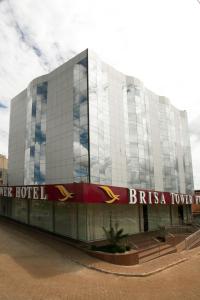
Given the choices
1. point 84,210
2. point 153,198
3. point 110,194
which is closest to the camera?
point 110,194

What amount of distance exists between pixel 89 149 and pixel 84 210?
18.8ft

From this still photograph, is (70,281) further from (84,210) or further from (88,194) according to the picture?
(84,210)

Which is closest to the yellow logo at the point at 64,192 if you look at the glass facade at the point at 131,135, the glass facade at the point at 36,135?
the glass facade at the point at 131,135

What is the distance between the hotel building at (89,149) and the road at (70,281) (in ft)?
14.1

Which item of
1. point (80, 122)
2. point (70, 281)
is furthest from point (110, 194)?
point (80, 122)

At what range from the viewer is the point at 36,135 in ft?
98.5

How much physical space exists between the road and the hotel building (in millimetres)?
4289

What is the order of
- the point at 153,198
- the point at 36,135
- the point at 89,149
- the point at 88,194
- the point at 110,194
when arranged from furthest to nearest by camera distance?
the point at 36,135
the point at 153,198
the point at 89,149
the point at 110,194
the point at 88,194

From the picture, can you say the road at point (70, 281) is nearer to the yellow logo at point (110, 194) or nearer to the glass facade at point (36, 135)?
the yellow logo at point (110, 194)

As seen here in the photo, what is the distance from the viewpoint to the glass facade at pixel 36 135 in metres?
28.6

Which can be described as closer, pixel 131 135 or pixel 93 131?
pixel 93 131

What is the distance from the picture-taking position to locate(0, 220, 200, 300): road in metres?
11.5

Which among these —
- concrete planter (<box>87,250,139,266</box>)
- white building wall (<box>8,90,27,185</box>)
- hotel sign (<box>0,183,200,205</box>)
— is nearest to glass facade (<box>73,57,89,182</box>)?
hotel sign (<box>0,183,200,205</box>)

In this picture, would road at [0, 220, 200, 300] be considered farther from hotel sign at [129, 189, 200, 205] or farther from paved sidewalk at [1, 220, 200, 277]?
hotel sign at [129, 189, 200, 205]
